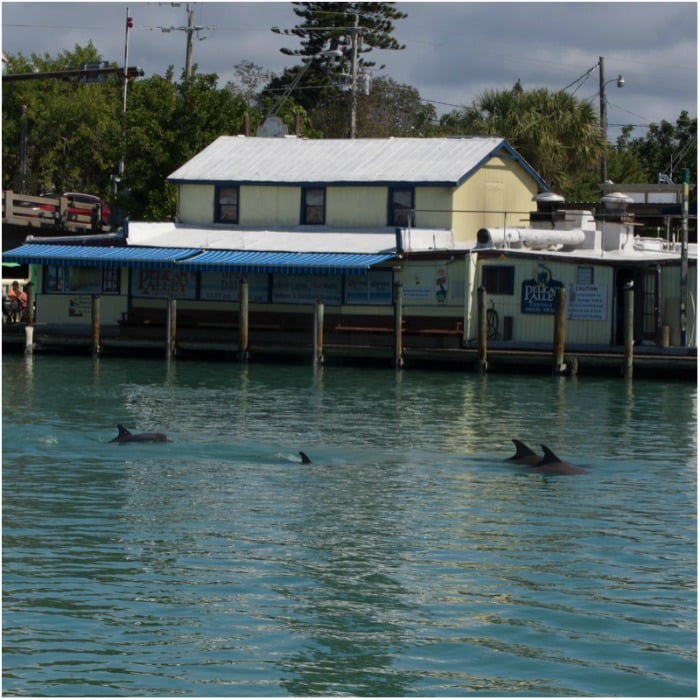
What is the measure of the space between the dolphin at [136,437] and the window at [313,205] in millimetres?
23830

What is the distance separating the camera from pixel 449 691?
42.1 ft

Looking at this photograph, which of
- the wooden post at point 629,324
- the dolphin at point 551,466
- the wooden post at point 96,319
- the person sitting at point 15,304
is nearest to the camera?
the dolphin at point 551,466

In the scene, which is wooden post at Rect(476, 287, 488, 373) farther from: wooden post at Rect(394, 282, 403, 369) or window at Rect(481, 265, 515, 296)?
wooden post at Rect(394, 282, 403, 369)

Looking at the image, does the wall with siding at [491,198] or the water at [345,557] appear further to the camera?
the wall with siding at [491,198]

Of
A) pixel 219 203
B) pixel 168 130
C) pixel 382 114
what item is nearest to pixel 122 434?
pixel 219 203

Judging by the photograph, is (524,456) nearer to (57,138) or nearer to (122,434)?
(122,434)

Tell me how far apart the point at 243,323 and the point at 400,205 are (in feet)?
23.7

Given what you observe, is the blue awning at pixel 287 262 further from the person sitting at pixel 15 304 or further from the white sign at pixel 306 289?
the person sitting at pixel 15 304

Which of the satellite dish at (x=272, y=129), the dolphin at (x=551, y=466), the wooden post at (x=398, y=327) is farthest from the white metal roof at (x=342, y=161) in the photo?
the dolphin at (x=551, y=466)

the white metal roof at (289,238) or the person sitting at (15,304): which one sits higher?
the white metal roof at (289,238)

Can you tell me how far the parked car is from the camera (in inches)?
2562

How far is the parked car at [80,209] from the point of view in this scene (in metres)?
65.1

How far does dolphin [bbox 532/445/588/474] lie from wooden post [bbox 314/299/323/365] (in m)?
20.7

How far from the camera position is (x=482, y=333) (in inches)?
1665
